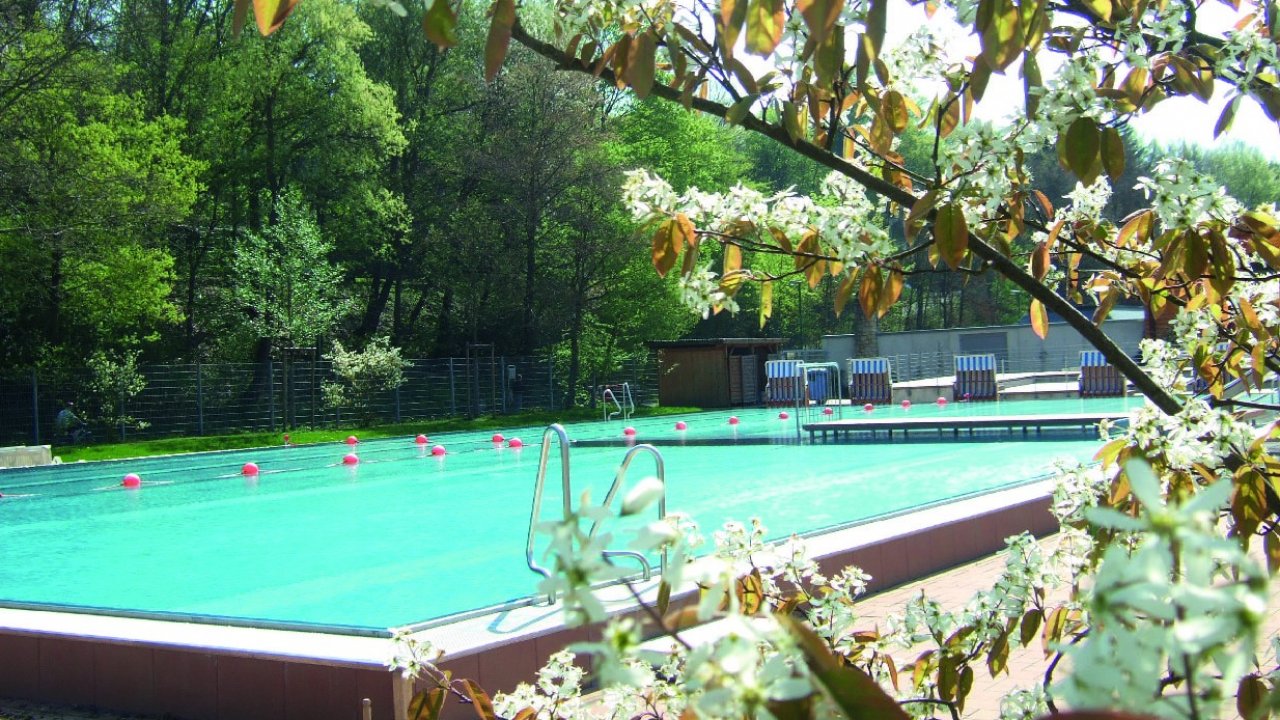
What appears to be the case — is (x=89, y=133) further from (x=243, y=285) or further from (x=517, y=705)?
(x=517, y=705)

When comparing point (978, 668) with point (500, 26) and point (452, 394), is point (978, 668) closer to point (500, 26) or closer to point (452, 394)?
point (500, 26)

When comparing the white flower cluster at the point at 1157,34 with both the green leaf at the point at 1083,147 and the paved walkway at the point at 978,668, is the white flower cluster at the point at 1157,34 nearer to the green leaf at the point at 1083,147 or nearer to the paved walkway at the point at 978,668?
the green leaf at the point at 1083,147

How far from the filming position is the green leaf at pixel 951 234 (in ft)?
5.82

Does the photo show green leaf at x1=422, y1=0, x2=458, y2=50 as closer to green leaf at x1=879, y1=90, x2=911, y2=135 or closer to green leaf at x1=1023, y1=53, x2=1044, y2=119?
green leaf at x1=1023, y1=53, x2=1044, y2=119

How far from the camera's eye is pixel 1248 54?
203 cm

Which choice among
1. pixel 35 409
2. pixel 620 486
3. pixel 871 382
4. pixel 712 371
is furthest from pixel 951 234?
pixel 712 371

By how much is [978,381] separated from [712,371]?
9.55 meters

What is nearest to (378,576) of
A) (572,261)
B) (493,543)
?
(493,543)

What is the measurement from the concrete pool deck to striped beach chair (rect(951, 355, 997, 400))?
22.6 meters

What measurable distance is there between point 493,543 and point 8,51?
20425 millimetres

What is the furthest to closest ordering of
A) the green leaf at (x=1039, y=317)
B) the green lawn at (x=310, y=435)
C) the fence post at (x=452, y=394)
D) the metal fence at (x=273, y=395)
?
the fence post at (x=452, y=394), the metal fence at (x=273, y=395), the green lawn at (x=310, y=435), the green leaf at (x=1039, y=317)

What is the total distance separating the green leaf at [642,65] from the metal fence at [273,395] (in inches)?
1008

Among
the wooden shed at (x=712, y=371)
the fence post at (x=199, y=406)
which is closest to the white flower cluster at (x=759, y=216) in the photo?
the fence post at (x=199, y=406)

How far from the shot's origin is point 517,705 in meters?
2.09
